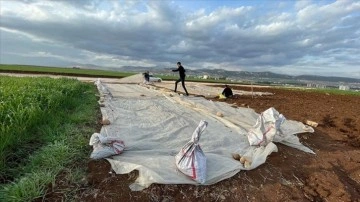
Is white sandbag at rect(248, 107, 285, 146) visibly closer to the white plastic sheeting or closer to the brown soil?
the white plastic sheeting

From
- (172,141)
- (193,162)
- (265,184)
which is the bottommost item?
(265,184)

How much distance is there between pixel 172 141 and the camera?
16.0ft

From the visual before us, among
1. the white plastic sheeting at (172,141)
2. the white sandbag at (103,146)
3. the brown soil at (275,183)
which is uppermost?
the white sandbag at (103,146)

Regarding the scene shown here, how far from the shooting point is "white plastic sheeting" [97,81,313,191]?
3.52 metres

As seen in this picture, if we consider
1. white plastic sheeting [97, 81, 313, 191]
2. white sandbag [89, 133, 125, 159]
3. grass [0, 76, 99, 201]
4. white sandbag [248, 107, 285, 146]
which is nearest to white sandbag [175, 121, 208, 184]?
white plastic sheeting [97, 81, 313, 191]

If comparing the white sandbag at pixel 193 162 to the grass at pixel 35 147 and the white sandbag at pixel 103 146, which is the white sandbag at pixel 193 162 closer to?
the white sandbag at pixel 103 146

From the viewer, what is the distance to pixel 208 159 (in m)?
3.96

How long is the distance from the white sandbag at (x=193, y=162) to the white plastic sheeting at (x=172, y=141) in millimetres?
76

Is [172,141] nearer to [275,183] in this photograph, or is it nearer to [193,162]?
[193,162]

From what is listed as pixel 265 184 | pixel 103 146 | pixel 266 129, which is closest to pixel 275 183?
pixel 265 184

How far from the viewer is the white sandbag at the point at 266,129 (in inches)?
192

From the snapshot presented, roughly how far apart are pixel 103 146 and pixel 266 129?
263 centimetres

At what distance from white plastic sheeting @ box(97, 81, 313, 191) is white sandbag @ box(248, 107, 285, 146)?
4.8 inches

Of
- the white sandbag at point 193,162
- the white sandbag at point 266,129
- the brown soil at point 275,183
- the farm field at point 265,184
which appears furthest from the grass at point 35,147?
the white sandbag at point 266,129
